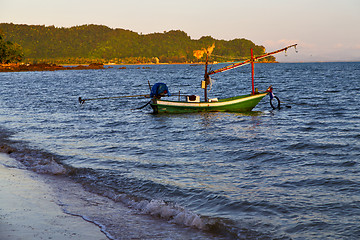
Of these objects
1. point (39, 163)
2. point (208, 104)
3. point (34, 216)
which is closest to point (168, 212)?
point (34, 216)

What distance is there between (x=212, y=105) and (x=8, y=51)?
166 meters

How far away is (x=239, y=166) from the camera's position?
16.2m

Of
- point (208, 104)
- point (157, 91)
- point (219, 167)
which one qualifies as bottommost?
point (219, 167)

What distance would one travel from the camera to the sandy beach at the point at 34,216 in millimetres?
8633

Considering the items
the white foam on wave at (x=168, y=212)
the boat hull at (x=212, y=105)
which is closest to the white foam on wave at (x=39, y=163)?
the white foam on wave at (x=168, y=212)

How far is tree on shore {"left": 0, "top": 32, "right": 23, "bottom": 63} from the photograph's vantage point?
172 metres

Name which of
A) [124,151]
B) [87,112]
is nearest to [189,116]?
[87,112]

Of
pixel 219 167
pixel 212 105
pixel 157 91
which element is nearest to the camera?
pixel 219 167

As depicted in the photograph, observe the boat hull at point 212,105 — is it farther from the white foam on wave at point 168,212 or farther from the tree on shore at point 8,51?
the tree on shore at point 8,51

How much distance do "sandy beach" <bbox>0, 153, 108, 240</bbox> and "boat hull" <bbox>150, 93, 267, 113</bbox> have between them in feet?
72.0

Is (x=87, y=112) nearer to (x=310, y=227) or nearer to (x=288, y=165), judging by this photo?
(x=288, y=165)

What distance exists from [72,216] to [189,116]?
78.2ft

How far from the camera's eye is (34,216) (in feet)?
32.0

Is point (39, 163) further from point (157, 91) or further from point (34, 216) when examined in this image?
point (157, 91)
